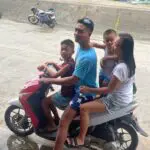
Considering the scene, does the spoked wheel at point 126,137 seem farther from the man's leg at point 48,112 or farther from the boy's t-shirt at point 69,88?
the man's leg at point 48,112

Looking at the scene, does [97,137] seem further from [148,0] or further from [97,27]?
[148,0]

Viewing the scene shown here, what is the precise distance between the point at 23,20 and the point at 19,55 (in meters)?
5.33

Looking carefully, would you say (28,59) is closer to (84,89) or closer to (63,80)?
(63,80)

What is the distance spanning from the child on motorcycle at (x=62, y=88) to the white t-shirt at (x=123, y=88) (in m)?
0.61

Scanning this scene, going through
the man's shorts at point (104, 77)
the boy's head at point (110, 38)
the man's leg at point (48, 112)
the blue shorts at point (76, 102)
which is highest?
the boy's head at point (110, 38)

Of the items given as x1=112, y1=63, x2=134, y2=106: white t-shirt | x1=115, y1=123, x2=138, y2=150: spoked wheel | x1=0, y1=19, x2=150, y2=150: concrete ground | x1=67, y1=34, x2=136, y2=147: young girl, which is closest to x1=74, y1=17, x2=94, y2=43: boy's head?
x1=67, y1=34, x2=136, y2=147: young girl

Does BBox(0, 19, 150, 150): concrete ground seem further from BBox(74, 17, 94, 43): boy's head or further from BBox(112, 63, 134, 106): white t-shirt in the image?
BBox(74, 17, 94, 43): boy's head

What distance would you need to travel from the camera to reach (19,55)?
9.08m

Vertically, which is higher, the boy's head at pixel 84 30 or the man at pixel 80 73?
the boy's head at pixel 84 30

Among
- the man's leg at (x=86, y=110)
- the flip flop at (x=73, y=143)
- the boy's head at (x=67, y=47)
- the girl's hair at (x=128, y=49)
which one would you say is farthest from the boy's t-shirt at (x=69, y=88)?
the girl's hair at (x=128, y=49)

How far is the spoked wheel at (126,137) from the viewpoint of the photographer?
444 centimetres

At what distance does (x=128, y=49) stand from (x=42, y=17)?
31.7 feet

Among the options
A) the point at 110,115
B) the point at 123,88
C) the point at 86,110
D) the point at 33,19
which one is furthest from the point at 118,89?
the point at 33,19

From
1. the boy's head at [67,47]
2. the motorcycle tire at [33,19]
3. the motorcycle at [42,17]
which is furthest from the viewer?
the motorcycle tire at [33,19]
